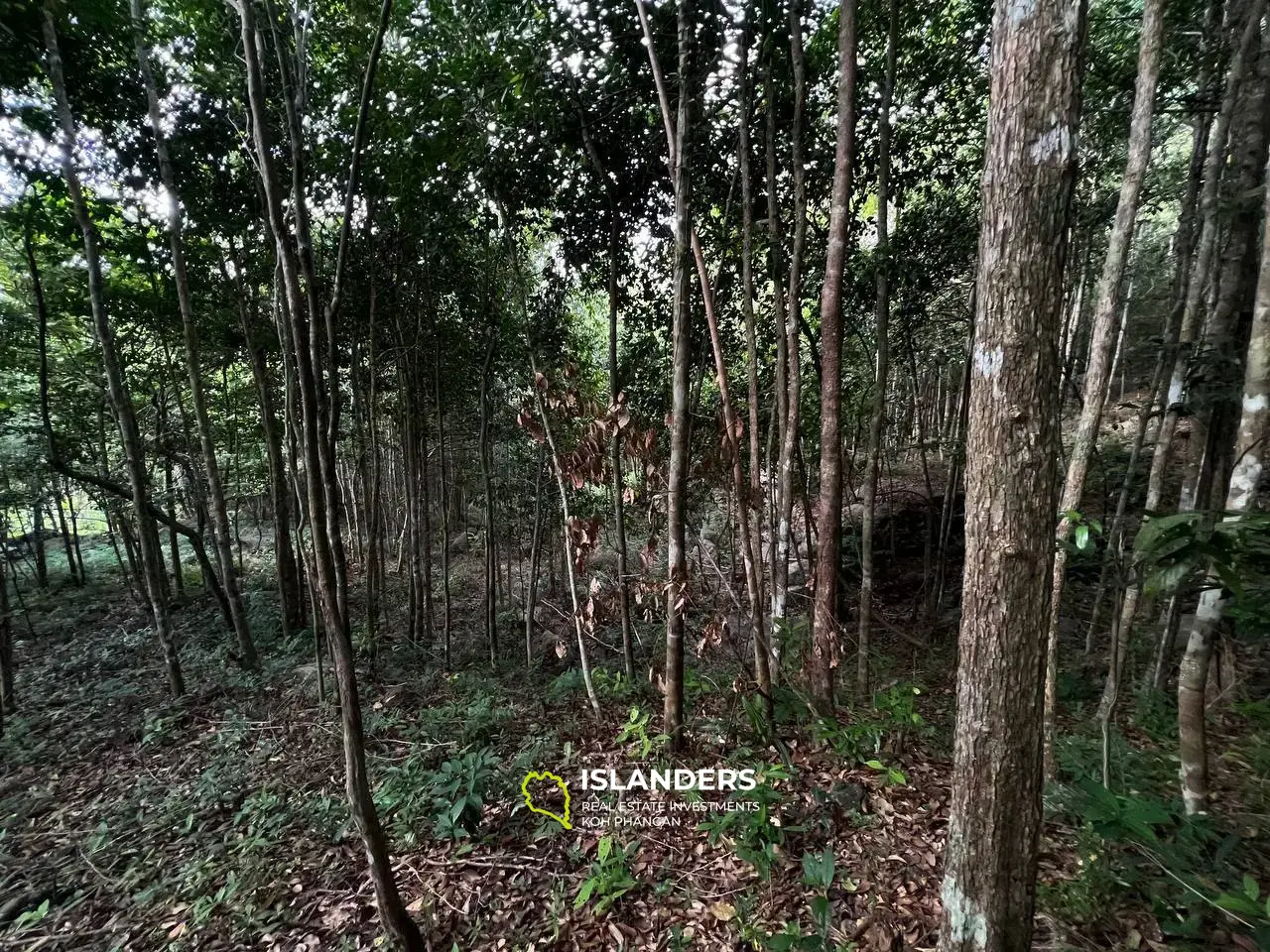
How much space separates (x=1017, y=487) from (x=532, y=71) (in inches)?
179

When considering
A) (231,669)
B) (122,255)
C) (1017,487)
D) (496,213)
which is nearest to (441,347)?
(496,213)

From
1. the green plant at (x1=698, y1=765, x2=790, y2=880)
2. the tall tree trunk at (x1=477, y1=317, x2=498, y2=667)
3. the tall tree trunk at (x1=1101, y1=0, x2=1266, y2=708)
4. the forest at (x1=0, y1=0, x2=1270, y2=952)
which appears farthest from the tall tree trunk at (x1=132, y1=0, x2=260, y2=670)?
the tall tree trunk at (x1=1101, y1=0, x2=1266, y2=708)

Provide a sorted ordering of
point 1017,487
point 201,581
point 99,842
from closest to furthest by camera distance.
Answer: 1. point 1017,487
2. point 99,842
3. point 201,581

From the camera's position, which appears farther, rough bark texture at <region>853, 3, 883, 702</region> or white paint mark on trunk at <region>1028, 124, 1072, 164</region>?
rough bark texture at <region>853, 3, 883, 702</region>

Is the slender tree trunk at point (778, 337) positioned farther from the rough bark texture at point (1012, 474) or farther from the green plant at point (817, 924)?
the rough bark texture at point (1012, 474)

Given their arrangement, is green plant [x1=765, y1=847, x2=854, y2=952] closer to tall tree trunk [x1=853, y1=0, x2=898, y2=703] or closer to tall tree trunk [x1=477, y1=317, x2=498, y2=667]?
tall tree trunk [x1=853, y1=0, x2=898, y2=703]

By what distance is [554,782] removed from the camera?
3971 millimetres

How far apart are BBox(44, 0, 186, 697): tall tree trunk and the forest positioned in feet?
0.25

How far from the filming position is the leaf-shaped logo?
12.0ft

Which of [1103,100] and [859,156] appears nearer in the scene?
[1103,100]

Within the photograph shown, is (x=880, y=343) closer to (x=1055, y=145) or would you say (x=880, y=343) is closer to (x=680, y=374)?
(x=680, y=374)

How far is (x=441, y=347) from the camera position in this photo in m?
7.89

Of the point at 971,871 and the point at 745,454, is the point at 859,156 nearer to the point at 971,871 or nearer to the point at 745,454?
the point at 745,454

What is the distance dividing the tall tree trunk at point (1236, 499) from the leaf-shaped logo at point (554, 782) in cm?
377
